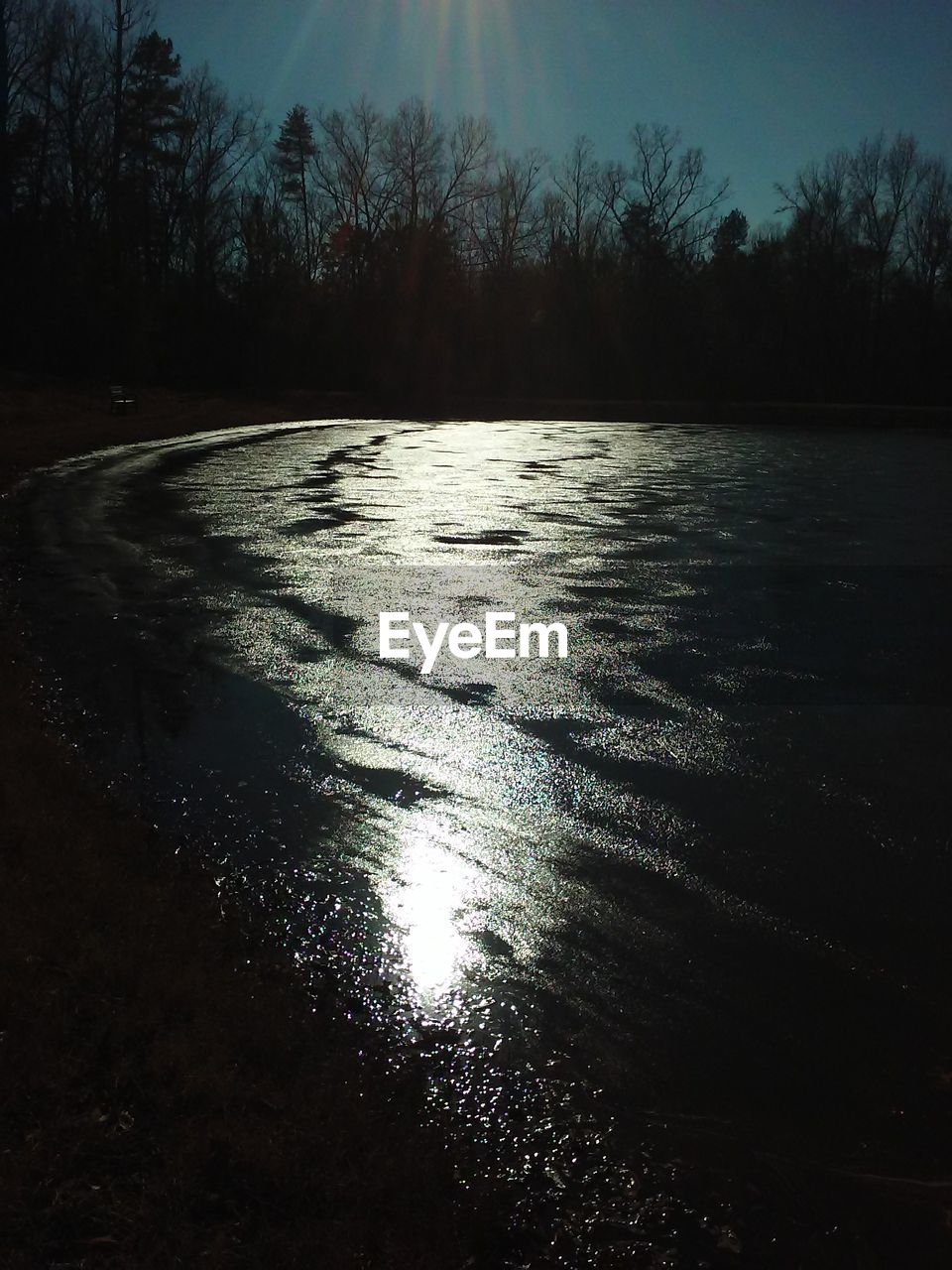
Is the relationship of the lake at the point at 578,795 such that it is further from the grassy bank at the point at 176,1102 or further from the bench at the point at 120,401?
the bench at the point at 120,401

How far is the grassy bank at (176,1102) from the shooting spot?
3129mm

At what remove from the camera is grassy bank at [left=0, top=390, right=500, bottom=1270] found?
10.3 ft

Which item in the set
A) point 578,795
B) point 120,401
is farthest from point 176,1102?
point 120,401

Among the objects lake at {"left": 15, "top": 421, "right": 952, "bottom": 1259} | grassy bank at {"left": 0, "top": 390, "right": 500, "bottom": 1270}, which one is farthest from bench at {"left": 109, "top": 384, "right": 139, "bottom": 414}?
grassy bank at {"left": 0, "top": 390, "right": 500, "bottom": 1270}

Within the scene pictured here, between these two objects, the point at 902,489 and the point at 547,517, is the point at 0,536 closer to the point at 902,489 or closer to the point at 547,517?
the point at 547,517

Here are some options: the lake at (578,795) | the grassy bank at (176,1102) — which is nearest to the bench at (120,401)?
the lake at (578,795)

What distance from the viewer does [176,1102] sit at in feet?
11.9

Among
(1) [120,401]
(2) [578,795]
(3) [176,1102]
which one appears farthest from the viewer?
(1) [120,401]

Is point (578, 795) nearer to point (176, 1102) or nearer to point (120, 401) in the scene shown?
point (176, 1102)

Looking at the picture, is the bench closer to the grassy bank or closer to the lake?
the lake

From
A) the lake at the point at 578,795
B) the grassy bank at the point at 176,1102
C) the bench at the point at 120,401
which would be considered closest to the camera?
the grassy bank at the point at 176,1102

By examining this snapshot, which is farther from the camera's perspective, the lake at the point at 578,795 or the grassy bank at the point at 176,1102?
the lake at the point at 578,795

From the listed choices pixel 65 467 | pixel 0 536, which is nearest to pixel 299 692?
pixel 0 536

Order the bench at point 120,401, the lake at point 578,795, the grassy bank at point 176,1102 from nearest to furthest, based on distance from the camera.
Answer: the grassy bank at point 176,1102, the lake at point 578,795, the bench at point 120,401
